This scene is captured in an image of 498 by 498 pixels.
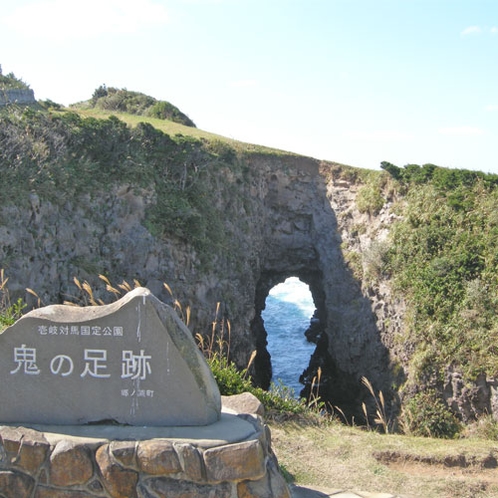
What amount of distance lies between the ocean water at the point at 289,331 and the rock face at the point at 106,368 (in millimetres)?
15508

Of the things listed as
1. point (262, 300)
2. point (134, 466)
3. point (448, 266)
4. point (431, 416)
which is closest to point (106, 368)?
point (134, 466)

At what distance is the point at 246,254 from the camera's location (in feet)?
69.3

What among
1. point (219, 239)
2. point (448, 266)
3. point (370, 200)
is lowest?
point (448, 266)

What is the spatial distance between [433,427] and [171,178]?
11.9m

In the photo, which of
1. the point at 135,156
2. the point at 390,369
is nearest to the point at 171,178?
the point at 135,156

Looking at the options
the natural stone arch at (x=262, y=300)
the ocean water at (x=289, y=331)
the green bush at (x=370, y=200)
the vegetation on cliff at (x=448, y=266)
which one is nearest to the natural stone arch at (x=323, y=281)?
the natural stone arch at (x=262, y=300)

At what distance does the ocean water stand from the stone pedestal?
15629mm

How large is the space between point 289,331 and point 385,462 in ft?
89.7

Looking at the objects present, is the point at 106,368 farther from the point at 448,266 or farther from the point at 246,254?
the point at 246,254

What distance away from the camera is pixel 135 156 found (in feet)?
A: 60.8

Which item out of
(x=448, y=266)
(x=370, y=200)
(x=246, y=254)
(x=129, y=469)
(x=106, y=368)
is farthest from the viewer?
(x=246, y=254)

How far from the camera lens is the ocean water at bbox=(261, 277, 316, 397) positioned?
25.4 m

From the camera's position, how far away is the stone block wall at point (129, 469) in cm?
476

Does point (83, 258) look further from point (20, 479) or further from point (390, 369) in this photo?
point (20, 479)
